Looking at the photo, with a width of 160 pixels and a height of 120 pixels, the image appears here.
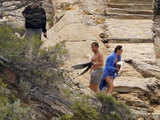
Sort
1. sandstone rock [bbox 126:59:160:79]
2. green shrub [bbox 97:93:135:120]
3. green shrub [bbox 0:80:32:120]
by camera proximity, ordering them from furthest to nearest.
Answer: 1. sandstone rock [bbox 126:59:160:79]
2. green shrub [bbox 97:93:135:120]
3. green shrub [bbox 0:80:32:120]

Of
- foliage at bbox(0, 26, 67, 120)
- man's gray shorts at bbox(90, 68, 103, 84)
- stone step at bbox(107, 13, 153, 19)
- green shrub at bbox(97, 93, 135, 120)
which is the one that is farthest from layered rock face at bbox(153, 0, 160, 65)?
foliage at bbox(0, 26, 67, 120)

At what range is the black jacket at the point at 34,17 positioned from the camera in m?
11.1

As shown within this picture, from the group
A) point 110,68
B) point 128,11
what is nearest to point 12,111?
point 110,68

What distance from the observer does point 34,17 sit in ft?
36.9

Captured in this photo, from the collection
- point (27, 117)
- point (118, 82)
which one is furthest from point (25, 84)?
point (118, 82)

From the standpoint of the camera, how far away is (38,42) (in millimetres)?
8500

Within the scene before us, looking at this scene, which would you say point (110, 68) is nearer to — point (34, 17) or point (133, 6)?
point (34, 17)

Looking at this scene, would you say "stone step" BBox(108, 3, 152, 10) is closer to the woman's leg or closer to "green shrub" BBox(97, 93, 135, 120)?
the woman's leg

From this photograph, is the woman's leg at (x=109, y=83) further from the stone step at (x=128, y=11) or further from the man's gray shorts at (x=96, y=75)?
the stone step at (x=128, y=11)

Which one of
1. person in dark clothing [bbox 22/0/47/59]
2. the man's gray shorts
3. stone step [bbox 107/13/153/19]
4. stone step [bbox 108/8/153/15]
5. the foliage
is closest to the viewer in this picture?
the foliage

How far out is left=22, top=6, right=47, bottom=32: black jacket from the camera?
1106cm

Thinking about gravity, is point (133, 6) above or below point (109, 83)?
below

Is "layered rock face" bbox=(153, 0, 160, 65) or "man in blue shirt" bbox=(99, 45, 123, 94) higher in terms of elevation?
"man in blue shirt" bbox=(99, 45, 123, 94)

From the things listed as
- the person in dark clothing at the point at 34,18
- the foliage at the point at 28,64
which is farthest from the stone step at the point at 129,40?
the foliage at the point at 28,64
